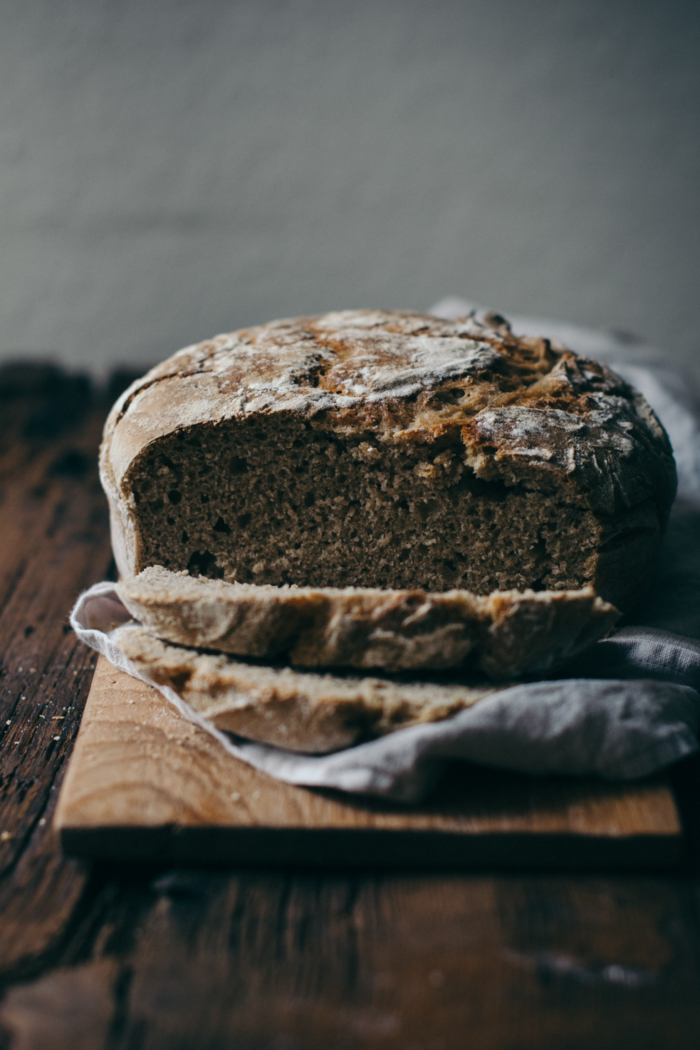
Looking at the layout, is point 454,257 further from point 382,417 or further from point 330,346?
point 382,417

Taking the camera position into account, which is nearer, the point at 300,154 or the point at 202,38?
the point at 202,38

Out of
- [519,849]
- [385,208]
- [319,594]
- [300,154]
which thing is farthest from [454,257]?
[519,849]

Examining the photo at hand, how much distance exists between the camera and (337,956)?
60.4 inches

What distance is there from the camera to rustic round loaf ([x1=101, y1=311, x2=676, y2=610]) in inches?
89.9

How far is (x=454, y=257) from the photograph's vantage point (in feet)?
18.5

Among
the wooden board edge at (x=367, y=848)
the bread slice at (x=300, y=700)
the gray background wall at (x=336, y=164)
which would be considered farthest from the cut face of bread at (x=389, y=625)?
the gray background wall at (x=336, y=164)

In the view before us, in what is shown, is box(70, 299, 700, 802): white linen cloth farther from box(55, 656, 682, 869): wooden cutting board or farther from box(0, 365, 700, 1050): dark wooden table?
box(0, 365, 700, 1050): dark wooden table

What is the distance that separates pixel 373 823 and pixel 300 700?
0.33 m

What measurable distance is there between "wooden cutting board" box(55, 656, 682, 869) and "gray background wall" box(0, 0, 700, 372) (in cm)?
453

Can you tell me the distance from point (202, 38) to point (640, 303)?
11.7 feet

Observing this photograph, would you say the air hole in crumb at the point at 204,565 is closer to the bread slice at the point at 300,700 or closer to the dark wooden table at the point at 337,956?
the bread slice at the point at 300,700

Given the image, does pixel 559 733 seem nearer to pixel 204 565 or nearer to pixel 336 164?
pixel 204 565

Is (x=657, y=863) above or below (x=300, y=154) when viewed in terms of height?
below

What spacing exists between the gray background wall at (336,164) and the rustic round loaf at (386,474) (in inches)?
130
